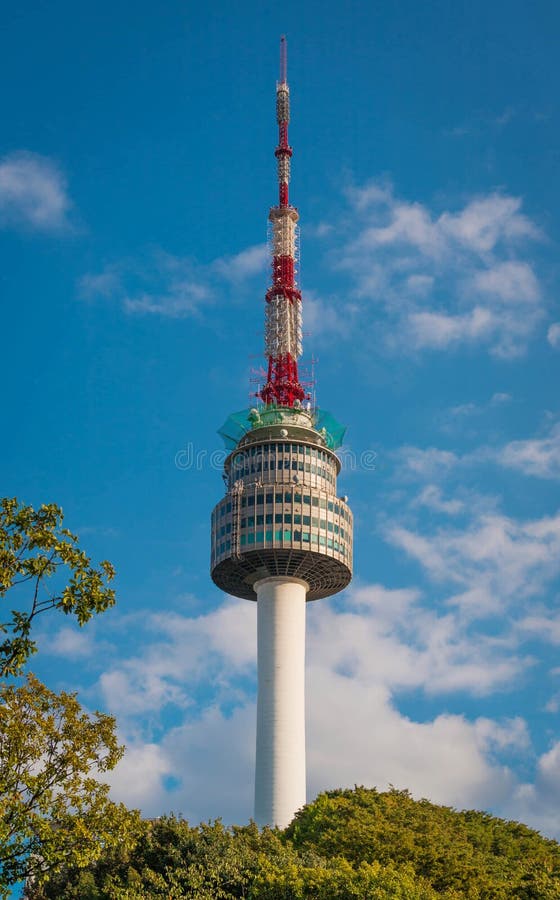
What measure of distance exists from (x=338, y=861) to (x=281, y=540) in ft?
262

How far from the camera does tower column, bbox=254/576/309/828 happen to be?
13825cm

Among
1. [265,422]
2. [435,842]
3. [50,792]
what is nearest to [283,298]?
[265,422]

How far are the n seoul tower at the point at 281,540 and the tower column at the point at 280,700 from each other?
14cm

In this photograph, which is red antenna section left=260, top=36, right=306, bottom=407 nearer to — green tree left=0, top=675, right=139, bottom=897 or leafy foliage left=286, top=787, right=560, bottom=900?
leafy foliage left=286, top=787, right=560, bottom=900

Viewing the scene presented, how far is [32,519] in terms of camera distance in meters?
40.0

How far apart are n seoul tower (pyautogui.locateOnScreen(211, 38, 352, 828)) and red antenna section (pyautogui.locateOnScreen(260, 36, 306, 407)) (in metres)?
0.26

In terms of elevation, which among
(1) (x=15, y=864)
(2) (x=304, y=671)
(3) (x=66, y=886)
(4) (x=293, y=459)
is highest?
(4) (x=293, y=459)

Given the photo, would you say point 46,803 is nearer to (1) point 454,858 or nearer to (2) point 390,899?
(2) point 390,899

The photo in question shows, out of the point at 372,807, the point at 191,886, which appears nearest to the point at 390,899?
the point at 191,886

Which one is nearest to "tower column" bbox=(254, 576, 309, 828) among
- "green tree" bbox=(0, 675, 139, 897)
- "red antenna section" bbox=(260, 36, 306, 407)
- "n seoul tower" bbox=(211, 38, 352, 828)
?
"n seoul tower" bbox=(211, 38, 352, 828)

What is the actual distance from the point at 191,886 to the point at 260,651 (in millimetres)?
83745

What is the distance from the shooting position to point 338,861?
70.2 meters

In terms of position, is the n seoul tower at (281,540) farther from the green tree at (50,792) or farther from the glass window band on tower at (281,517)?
the green tree at (50,792)

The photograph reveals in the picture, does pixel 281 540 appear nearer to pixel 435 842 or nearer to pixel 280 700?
pixel 280 700
